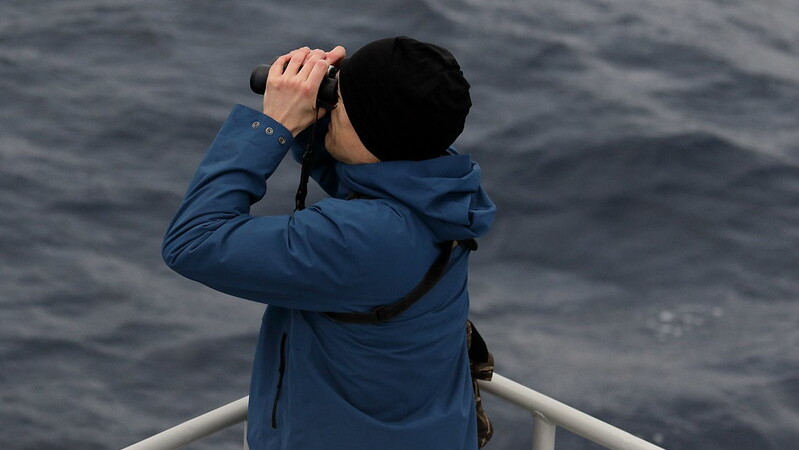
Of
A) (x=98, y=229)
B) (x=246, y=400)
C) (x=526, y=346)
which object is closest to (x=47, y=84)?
(x=98, y=229)

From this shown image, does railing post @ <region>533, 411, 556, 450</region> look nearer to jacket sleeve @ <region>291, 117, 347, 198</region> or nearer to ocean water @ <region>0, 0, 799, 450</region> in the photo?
jacket sleeve @ <region>291, 117, 347, 198</region>

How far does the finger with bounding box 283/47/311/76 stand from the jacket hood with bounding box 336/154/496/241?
185 millimetres

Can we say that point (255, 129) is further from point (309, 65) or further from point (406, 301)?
point (406, 301)

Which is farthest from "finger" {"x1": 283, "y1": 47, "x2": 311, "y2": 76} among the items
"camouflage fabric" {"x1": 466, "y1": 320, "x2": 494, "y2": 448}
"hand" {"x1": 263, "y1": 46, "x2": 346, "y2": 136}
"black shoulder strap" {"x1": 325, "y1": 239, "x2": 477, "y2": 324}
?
"camouflage fabric" {"x1": 466, "y1": 320, "x2": 494, "y2": 448}

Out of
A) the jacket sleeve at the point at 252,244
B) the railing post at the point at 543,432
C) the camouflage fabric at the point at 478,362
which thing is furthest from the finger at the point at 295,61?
the railing post at the point at 543,432

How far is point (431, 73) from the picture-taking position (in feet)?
6.46

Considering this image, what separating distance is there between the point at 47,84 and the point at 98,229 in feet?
6.87

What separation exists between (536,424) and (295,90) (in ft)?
3.03

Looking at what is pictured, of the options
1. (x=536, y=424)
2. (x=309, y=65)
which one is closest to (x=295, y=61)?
(x=309, y=65)

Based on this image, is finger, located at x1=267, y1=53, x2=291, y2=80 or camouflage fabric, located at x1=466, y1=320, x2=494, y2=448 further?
camouflage fabric, located at x1=466, y1=320, x2=494, y2=448

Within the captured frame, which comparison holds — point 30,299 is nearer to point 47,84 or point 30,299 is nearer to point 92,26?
point 47,84

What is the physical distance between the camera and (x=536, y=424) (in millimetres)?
2525

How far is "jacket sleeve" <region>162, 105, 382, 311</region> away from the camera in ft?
6.30

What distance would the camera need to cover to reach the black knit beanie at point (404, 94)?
1.97 m
